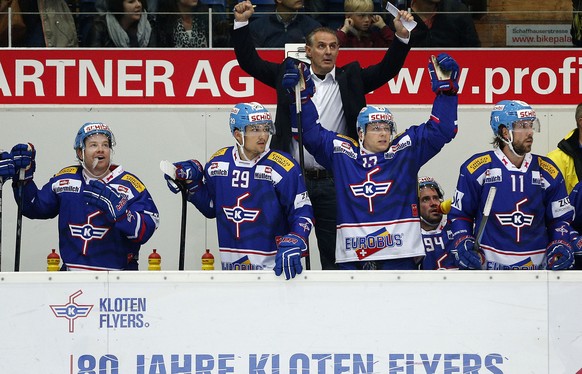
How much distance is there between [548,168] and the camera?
18.9 feet

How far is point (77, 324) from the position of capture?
5062mm

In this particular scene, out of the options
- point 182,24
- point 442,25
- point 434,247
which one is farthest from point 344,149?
point 182,24

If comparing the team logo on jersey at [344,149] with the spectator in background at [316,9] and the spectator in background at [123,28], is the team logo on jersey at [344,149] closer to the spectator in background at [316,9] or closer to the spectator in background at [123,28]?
the spectator in background at [316,9]

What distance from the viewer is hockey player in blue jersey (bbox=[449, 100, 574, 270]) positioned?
567 centimetres

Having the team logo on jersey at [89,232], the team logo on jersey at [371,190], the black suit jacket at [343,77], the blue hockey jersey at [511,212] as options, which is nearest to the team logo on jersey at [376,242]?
the team logo on jersey at [371,190]

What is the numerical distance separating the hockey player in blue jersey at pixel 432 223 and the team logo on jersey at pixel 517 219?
81 cm

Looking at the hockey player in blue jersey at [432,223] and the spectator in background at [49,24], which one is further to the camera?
the spectator in background at [49,24]

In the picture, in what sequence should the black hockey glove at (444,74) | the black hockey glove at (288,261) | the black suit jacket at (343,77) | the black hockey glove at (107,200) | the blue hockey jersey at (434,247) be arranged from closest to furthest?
the black hockey glove at (288,261) < the black hockey glove at (107,200) < the black hockey glove at (444,74) < the black suit jacket at (343,77) < the blue hockey jersey at (434,247)

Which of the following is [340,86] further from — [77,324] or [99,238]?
[77,324]

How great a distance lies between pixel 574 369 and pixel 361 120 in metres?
1.51

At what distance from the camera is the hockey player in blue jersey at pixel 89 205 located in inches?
232

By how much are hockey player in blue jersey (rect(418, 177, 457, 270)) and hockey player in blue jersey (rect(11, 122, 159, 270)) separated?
5.06 ft

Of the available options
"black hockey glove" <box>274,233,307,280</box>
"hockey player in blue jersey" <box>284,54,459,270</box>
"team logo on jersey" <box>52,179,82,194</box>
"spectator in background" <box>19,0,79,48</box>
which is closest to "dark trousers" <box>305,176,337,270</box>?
"hockey player in blue jersey" <box>284,54,459,270</box>

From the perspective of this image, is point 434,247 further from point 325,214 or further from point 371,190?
point 371,190
